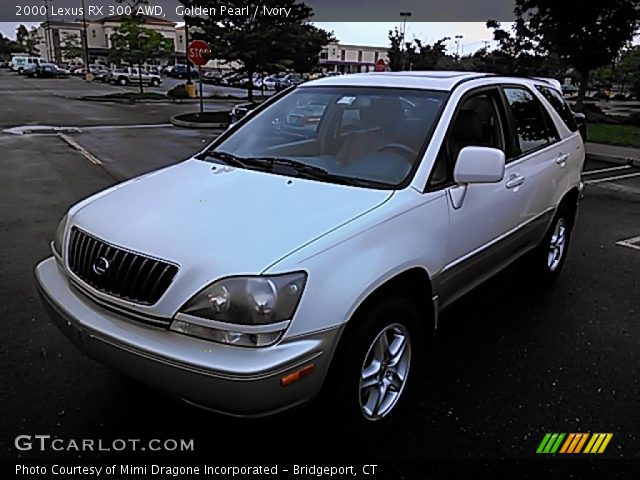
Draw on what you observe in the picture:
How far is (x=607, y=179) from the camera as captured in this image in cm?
1019

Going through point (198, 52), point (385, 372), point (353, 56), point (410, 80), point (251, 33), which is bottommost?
point (385, 372)

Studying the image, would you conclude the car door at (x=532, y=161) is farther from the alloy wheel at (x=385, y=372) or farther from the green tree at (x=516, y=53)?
the green tree at (x=516, y=53)

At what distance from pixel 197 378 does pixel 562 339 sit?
2.77 m

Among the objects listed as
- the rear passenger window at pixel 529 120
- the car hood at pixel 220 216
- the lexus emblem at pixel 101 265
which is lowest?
the lexus emblem at pixel 101 265

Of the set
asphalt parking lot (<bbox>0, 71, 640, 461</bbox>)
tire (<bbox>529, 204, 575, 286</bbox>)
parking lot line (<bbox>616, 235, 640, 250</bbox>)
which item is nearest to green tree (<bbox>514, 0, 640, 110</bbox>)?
parking lot line (<bbox>616, 235, 640, 250</bbox>)

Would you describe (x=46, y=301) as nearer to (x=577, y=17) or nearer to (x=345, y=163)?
(x=345, y=163)

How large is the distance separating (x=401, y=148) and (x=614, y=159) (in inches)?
434

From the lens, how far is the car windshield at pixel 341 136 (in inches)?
120

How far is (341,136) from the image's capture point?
3387mm

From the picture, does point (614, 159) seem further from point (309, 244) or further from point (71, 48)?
Result: point (71, 48)

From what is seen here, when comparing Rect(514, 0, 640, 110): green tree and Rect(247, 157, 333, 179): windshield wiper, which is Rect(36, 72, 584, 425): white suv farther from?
Rect(514, 0, 640, 110): green tree

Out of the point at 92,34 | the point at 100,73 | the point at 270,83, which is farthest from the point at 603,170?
the point at 92,34

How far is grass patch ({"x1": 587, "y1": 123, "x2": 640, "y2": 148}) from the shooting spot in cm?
1447

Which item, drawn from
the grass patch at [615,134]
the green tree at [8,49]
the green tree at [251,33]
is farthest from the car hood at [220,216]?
the green tree at [8,49]
